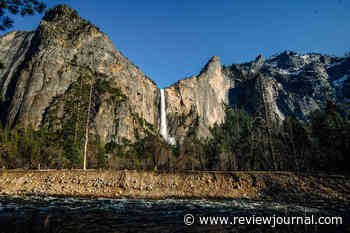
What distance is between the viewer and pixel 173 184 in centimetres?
1900

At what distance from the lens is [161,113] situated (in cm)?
12962

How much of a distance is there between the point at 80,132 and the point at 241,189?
51640 mm

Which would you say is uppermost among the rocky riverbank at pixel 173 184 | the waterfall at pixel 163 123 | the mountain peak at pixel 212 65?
the mountain peak at pixel 212 65

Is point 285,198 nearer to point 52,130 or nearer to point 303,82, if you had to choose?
point 52,130

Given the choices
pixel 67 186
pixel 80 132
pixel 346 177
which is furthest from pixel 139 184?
pixel 80 132

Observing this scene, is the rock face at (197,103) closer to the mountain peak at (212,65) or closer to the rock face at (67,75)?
the mountain peak at (212,65)

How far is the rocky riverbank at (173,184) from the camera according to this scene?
16.9 m

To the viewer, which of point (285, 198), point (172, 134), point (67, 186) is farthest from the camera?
point (172, 134)

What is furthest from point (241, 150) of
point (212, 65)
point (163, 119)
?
point (212, 65)
